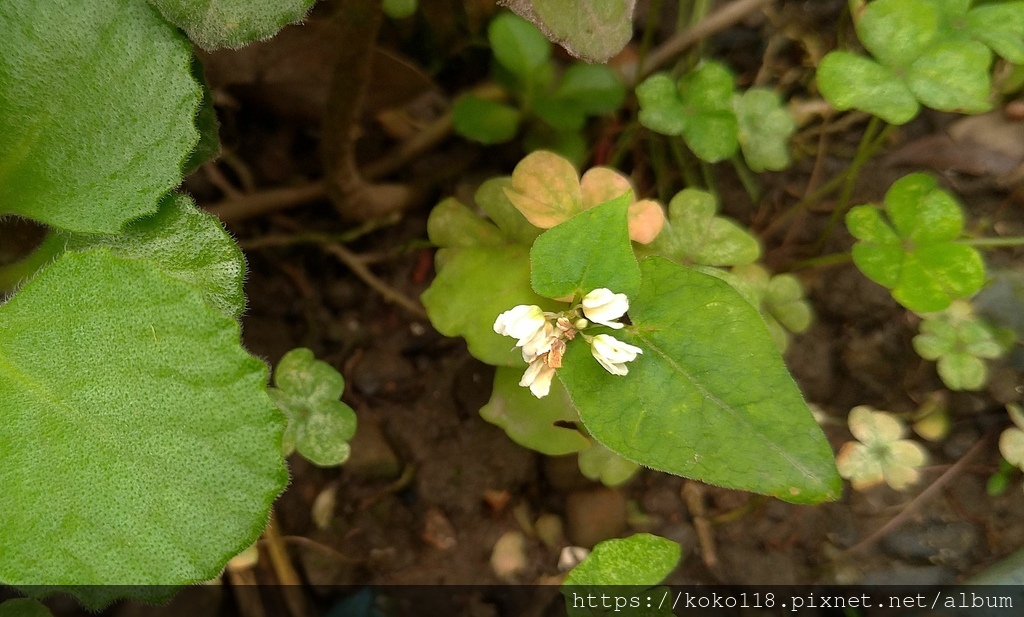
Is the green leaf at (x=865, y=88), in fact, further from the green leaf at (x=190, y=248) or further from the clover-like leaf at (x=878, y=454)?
the green leaf at (x=190, y=248)

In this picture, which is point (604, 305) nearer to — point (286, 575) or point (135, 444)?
point (135, 444)

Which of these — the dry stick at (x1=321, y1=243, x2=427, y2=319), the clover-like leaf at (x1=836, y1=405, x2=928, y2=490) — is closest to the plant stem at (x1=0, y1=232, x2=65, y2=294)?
the dry stick at (x1=321, y1=243, x2=427, y2=319)

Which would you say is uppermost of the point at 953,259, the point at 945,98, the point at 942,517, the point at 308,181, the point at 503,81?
the point at 945,98

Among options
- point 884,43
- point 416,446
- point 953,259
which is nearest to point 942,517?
point 953,259

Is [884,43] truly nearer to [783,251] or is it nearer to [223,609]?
[783,251]

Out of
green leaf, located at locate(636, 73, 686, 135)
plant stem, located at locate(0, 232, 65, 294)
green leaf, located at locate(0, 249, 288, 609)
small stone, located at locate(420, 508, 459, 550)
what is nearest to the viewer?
green leaf, located at locate(0, 249, 288, 609)

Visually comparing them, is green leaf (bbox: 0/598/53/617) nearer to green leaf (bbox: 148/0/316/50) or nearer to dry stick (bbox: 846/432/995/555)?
green leaf (bbox: 148/0/316/50)

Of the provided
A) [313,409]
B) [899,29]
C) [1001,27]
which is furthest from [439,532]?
[1001,27]
